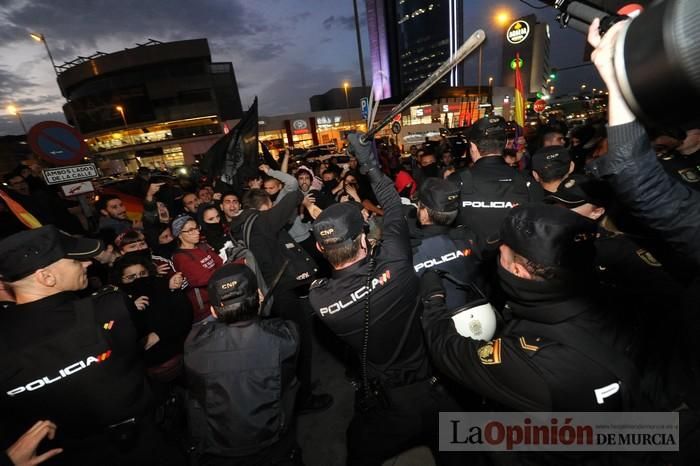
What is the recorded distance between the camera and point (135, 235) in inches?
154

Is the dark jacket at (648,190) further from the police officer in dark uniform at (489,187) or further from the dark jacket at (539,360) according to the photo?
the police officer in dark uniform at (489,187)

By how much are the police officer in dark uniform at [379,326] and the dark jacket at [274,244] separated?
147 cm

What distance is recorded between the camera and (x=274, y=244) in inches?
144

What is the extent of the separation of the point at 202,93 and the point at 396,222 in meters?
50.6

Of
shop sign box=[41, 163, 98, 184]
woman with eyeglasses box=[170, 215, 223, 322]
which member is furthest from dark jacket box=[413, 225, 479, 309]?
shop sign box=[41, 163, 98, 184]

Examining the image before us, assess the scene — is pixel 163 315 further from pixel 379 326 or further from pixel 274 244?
pixel 379 326

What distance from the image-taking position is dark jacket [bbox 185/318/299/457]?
1984 millimetres

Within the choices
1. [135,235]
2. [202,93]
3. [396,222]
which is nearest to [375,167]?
[396,222]

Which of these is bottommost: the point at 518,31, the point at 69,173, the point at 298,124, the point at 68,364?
the point at 68,364

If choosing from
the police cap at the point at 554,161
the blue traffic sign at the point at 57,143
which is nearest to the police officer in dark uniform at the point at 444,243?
the police cap at the point at 554,161

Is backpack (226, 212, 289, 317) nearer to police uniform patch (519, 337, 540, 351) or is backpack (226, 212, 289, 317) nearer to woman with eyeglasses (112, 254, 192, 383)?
woman with eyeglasses (112, 254, 192, 383)

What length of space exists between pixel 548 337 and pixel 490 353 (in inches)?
10.7

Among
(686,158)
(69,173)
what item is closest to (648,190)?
(686,158)

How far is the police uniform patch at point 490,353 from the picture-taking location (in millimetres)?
1476
